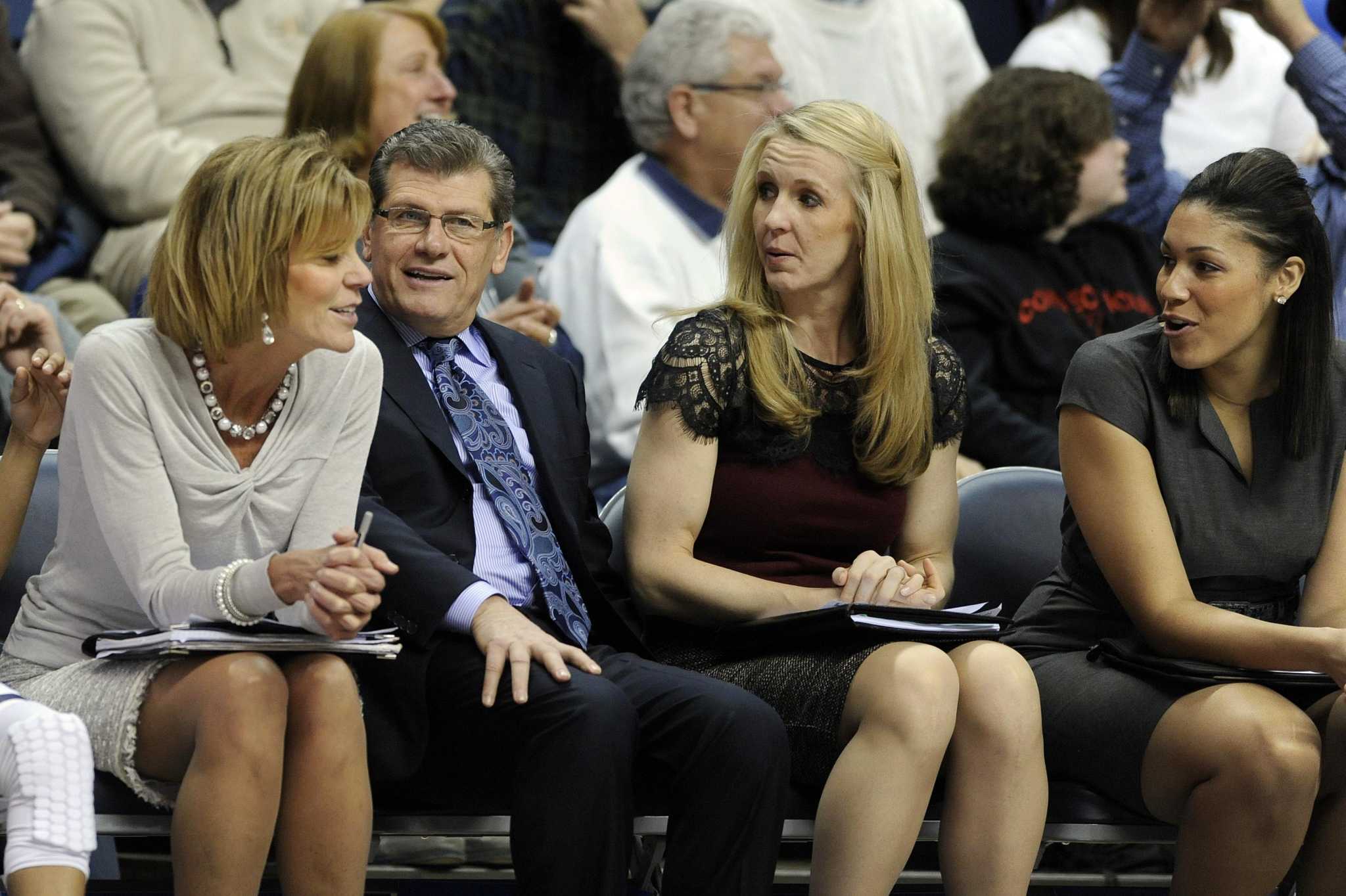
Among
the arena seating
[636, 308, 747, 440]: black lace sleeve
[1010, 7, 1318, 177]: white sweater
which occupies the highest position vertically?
[1010, 7, 1318, 177]: white sweater

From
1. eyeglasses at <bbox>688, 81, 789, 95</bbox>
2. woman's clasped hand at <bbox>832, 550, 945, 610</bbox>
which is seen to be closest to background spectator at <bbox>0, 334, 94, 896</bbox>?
woman's clasped hand at <bbox>832, 550, 945, 610</bbox>

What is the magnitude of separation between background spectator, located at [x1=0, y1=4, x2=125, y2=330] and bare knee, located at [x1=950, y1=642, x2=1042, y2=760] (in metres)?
2.10

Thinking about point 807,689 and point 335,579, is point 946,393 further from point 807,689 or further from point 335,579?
point 335,579

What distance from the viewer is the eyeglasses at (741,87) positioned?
3.94 meters

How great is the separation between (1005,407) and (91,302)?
6.42ft

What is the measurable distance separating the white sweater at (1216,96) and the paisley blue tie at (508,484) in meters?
2.59

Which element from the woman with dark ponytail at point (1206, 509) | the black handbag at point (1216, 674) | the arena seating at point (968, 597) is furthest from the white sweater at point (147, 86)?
the black handbag at point (1216, 674)

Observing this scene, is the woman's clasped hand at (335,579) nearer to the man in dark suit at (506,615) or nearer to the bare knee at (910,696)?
the man in dark suit at (506,615)

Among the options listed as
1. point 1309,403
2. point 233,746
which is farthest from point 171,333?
point 1309,403

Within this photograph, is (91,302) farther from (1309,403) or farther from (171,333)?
(1309,403)

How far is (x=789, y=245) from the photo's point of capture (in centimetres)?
284

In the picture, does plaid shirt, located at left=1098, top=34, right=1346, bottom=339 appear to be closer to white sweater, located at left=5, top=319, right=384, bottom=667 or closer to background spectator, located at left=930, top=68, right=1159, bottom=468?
background spectator, located at left=930, top=68, right=1159, bottom=468

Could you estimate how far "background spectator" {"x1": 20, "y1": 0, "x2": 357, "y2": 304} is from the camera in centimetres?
390

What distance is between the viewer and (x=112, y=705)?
2238 millimetres
